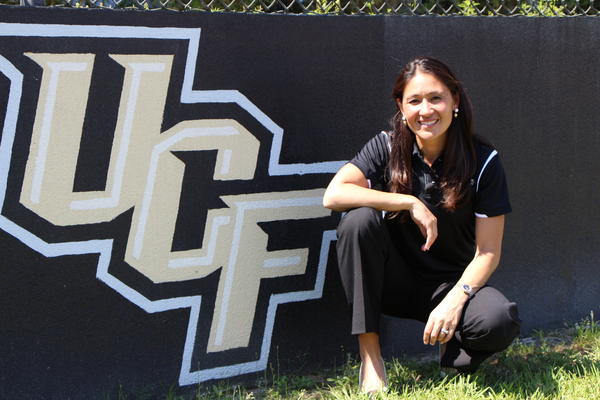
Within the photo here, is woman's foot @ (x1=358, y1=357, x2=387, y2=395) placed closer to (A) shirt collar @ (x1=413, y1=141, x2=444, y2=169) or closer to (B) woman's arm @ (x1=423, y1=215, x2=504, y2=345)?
(B) woman's arm @ (x1=423, y1=215, x2=504, y2=345)

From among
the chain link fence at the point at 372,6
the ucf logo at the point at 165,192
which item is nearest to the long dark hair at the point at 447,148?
the ucf logo at the point at 165,192

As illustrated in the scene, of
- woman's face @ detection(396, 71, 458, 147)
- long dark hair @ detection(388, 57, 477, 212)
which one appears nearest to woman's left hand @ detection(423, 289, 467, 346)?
long dark hair @ detection(388, 57, 477, 212)

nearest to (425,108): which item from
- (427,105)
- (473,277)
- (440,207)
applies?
(427,105)

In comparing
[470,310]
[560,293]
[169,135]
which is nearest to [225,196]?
[169,135]

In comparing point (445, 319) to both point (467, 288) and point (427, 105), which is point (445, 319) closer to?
point (467, 288)

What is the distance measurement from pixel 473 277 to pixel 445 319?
199 millimetres

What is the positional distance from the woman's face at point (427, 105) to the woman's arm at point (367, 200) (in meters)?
0.25

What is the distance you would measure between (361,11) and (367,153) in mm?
701

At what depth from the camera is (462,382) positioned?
3.09m

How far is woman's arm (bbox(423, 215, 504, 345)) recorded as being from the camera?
3004 millimetres

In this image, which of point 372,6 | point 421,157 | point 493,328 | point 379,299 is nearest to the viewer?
point 493,328

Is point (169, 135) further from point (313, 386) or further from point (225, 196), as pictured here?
point (313, 386)

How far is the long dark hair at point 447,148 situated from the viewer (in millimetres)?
3088

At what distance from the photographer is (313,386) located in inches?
132
